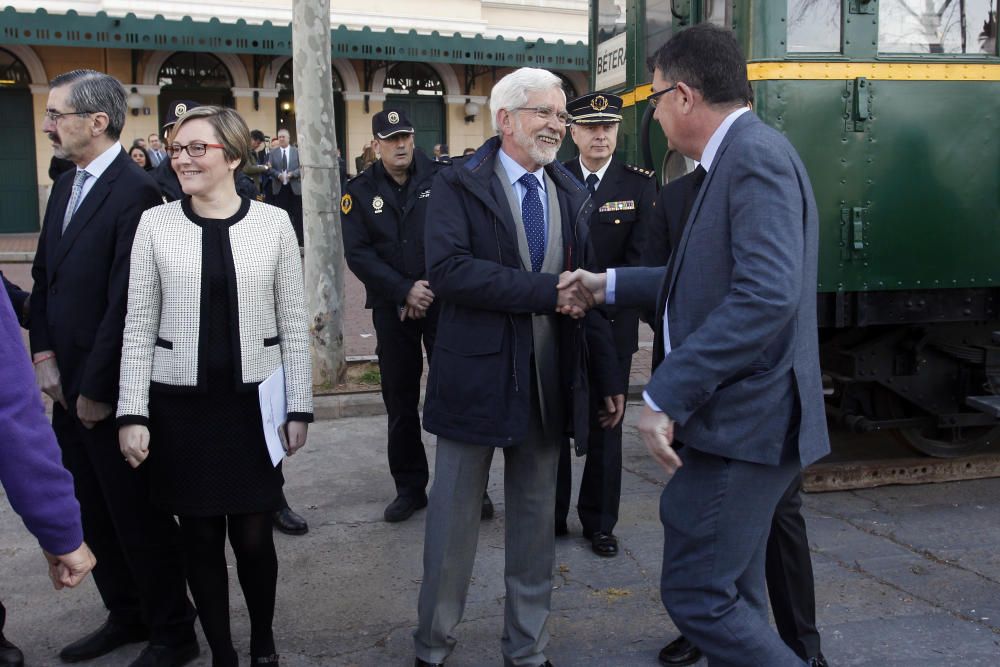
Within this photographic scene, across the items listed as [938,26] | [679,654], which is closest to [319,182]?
[938,26]

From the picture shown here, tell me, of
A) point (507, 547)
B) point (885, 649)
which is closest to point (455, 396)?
point (507, 547)

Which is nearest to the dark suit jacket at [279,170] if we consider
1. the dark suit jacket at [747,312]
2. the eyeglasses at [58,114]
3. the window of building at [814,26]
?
the window of building at [814,26]

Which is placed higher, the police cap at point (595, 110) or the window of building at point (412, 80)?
the window of building at point (412, 80)

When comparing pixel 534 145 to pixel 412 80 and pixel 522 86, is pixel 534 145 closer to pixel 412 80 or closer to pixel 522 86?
pixel 522 86

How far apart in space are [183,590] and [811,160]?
355cm

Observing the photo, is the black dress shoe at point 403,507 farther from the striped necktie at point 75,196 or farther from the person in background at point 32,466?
the person in background at point 32,466

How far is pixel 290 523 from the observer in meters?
4.87

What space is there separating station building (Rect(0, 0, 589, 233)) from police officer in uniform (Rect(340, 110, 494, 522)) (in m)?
15.1

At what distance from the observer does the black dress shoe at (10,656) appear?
352 centimetres

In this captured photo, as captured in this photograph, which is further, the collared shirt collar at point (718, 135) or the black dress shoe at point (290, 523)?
the black dress shoe at point (290, 523)

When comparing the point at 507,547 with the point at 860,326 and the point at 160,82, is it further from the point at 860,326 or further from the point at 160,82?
the point at 160,82

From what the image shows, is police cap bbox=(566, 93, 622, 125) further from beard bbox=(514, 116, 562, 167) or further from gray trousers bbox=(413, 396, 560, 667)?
gray trousers bbox=(413, 396, 560, 667)

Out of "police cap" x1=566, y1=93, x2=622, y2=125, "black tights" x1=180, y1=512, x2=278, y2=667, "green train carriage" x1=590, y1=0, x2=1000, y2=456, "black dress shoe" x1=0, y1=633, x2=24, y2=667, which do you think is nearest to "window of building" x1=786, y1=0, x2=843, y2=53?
"green train carriage" x1=590, y1=0, x2=1000, y2=456

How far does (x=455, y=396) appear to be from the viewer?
3.22 meters
